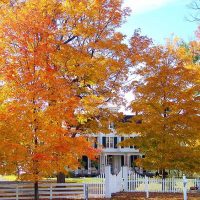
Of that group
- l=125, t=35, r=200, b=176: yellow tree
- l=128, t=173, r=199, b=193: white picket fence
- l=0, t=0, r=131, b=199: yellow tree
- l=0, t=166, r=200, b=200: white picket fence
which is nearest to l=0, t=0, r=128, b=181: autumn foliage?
l=0, t=0, r=131, b=199: yellow tree

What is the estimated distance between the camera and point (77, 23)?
2659 cm

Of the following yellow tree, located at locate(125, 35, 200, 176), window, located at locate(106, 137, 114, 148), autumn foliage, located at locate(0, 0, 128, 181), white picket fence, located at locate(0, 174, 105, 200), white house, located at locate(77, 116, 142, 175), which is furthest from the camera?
window, located at locate(106, 137, 114, 148)

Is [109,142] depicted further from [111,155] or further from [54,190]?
[54,190]

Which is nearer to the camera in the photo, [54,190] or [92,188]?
[54,190]

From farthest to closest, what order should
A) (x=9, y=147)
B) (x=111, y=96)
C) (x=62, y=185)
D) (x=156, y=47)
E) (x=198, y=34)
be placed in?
(x=198, y=34), (x=156, y=47), (x=111, y=96), (x=62, y=185), (x=9, y=147)

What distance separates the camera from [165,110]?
29781mm

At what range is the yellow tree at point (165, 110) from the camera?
28.6 m

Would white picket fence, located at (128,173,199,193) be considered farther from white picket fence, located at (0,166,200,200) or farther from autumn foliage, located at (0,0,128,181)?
autumn foliage, located at (0,0,128,181)

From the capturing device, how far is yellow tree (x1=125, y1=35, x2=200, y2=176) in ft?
93.9

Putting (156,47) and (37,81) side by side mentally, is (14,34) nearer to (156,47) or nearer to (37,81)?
(37,81)

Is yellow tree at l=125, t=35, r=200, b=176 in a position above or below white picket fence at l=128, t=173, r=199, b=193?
above

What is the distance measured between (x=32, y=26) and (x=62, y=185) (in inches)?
372

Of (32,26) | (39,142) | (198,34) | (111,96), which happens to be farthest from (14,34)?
(198,34)

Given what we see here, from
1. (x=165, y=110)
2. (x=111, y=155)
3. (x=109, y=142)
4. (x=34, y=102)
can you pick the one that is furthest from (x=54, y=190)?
(x=111, y=155)
